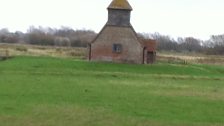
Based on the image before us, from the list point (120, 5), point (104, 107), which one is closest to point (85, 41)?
point (120, 5)

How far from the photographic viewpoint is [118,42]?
64625mm

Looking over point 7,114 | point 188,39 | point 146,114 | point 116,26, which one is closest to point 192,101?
point 146,114

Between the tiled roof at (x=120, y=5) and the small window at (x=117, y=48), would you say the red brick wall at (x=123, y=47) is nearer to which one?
the small window at (x=117, y=48)

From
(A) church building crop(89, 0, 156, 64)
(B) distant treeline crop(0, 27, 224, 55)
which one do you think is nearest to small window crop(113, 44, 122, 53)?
(A) church building crop(89, 0, 156, 64)

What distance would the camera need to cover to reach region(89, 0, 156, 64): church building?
6431 centimetres

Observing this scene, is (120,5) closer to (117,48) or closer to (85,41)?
(117,48)

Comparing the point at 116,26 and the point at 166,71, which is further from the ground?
the point at 116,26

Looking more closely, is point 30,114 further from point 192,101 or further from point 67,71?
point 67,71

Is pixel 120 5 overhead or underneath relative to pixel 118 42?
overhead

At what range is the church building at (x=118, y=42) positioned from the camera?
2532 inches

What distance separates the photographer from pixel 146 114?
20.2 meters

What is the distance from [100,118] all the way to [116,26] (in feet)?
151

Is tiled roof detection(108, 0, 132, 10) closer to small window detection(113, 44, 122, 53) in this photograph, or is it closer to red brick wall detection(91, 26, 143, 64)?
red brick wall detection(91, 26, 143, 64)

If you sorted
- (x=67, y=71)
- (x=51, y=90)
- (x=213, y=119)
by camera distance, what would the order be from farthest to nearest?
(x=67, y=71)
(x=51, y=90)
(x=213, y=119)
